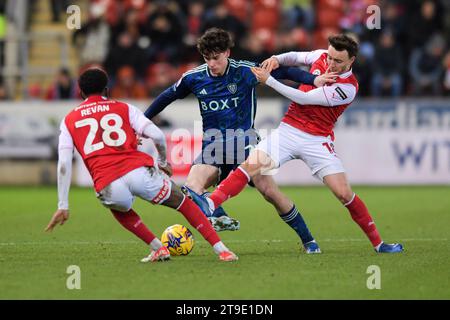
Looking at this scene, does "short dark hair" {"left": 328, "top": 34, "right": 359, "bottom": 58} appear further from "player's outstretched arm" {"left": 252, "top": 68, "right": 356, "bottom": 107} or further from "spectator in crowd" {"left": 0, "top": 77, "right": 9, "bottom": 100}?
"spectator in crowd" {"left": 0, "top": 77, "right": 9, "bottom": 100}

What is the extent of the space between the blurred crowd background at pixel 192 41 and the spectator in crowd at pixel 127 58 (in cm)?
2

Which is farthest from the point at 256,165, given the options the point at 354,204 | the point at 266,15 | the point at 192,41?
the point at 266,15

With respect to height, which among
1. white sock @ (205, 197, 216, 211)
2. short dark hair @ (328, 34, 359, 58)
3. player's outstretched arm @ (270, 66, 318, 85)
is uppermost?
short dark hair @ (328, 34, 359, 58)

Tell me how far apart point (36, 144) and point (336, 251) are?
10.8 m

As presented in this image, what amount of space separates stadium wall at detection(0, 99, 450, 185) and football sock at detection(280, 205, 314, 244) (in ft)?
30.0

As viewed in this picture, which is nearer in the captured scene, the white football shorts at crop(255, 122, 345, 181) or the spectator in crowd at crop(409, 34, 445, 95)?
the white football shorts at crop(255, 122, 345, 181)

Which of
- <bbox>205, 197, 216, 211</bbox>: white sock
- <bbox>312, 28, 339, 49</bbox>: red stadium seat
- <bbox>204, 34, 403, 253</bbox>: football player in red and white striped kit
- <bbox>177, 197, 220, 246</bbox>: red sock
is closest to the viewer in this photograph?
<bbox>177, 197, 220, 246</bbox>: red sock

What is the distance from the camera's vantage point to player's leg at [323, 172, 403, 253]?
8992 mm

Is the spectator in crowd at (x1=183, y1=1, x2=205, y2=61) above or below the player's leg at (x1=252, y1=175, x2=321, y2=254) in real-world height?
above

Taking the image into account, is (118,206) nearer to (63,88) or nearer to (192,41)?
(63,88)

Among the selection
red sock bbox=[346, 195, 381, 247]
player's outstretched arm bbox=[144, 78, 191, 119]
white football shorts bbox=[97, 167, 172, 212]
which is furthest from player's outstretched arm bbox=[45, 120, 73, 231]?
red sock bbox=[346, 195, 381, 247]

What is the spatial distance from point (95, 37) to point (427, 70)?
23.2 ft

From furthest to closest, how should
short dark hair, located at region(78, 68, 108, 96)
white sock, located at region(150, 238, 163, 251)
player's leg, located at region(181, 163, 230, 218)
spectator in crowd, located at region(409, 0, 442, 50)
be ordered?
spectator in crowd, located at region(409, 0, 442, 50) → player's leg, located at region(181, 163, 230, 218) → white sock, located at region(150, 238, 163, 251) → short dark hair, located at region(78, 68, 108, 96)

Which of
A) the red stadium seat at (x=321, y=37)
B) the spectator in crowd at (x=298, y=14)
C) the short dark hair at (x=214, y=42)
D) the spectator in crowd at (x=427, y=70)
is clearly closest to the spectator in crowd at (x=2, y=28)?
the spectator in crowd at (x=298, y=14)
